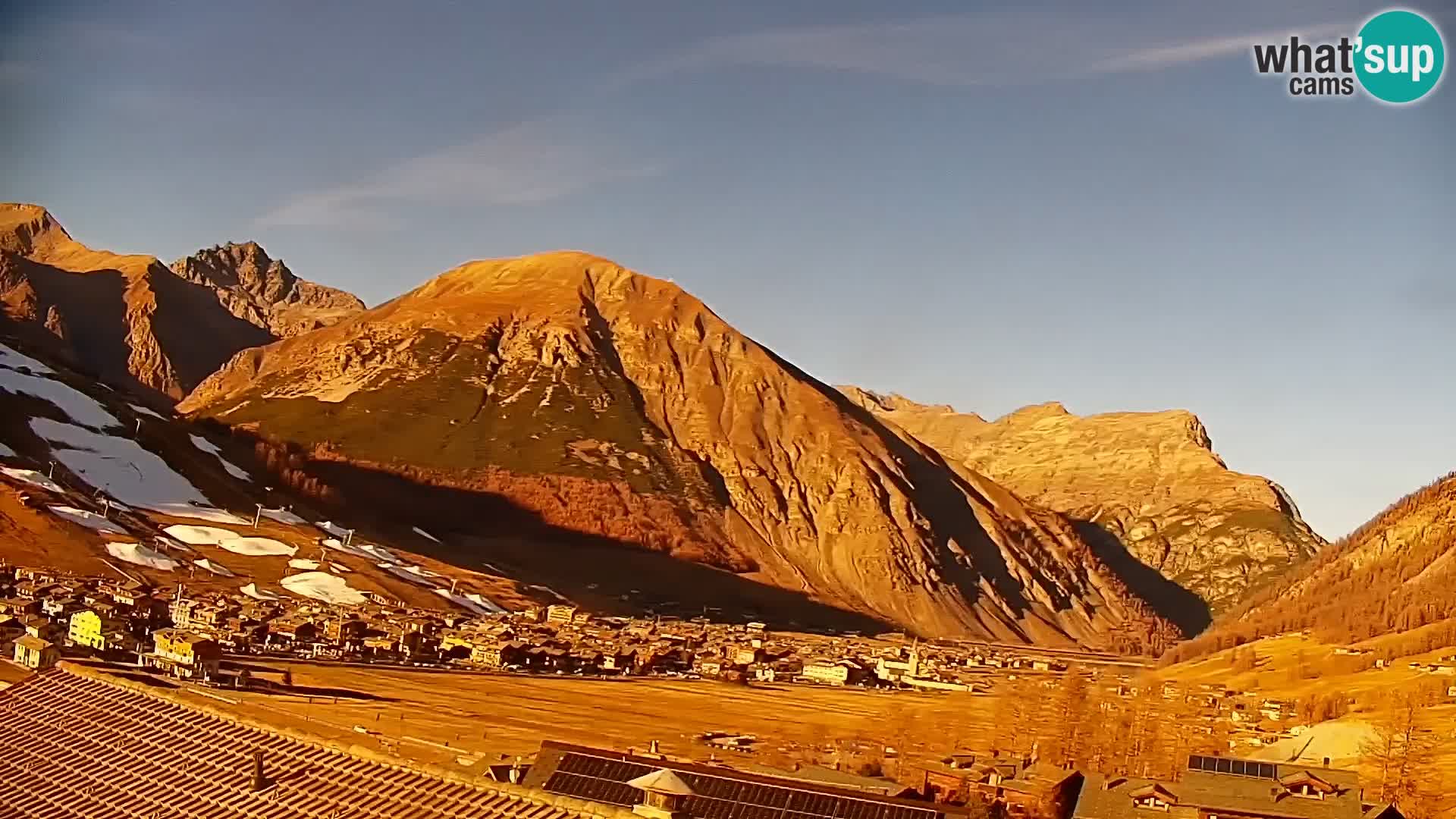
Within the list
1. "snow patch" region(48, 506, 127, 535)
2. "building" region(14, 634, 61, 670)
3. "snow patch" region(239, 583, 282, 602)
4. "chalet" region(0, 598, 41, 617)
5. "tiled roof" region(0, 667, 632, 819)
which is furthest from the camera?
"snow patch" region(48, 506, 127, 535)

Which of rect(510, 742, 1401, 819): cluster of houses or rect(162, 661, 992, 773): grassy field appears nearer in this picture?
rect(510, 742, 1401, 819): cluster of houses

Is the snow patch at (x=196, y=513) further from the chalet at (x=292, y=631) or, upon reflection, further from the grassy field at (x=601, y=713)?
the grassy field at (x=601, y=713)

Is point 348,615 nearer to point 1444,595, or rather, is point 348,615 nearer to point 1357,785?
point 1357,785

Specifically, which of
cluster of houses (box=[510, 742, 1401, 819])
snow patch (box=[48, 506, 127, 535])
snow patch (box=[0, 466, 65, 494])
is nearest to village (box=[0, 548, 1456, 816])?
cluster of houses (box=[510, 742, 1401, 819])

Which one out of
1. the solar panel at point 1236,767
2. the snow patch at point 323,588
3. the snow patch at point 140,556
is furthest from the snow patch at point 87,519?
the solar panel at point 1236,767

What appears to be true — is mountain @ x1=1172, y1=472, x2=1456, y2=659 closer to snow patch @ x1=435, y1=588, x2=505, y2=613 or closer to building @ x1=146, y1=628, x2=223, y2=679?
snow patch @ x1=435, y1=588, x2=505, y2=613

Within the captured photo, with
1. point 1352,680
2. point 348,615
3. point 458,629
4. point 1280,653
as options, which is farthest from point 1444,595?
point 348,615

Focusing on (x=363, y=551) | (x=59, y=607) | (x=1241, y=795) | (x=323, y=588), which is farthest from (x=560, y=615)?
(x=1241, y=795)
